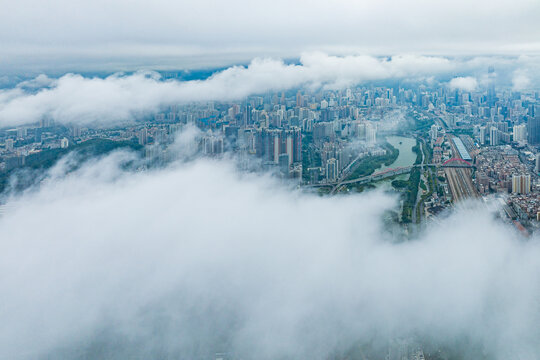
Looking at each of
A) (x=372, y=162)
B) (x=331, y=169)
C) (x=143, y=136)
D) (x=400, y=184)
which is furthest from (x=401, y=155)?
(x=143, y=136)

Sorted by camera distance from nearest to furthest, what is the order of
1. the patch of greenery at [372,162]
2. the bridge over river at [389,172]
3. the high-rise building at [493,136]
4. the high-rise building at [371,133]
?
the bridge over river at [389,172], the patch of greenery at [372,162], the high-rise building at [371,133], the high-rise building at [493,136]

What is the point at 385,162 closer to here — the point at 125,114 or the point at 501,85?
the point at 125,114

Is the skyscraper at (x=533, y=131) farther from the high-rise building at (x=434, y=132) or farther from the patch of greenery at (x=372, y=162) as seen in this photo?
the patch of greenery at (x=372, y=162)

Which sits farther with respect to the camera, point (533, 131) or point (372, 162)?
point (533, 131)

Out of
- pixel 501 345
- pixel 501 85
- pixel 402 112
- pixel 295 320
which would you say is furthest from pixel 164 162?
pixel 501 85

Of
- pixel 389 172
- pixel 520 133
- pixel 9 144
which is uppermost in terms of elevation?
pixel 9 144

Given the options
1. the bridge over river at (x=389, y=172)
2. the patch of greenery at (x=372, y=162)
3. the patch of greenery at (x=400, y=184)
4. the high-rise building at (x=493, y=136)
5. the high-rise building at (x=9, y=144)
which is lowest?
the patch of greenery at (x=400, y=184)

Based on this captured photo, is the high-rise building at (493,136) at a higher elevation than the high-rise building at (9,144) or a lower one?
lower

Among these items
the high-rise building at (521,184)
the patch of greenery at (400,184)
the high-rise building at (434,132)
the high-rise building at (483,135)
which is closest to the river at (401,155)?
the patch of greenery at (400,184)

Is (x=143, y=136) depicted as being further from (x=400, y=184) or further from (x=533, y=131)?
(x=533, y=131)
